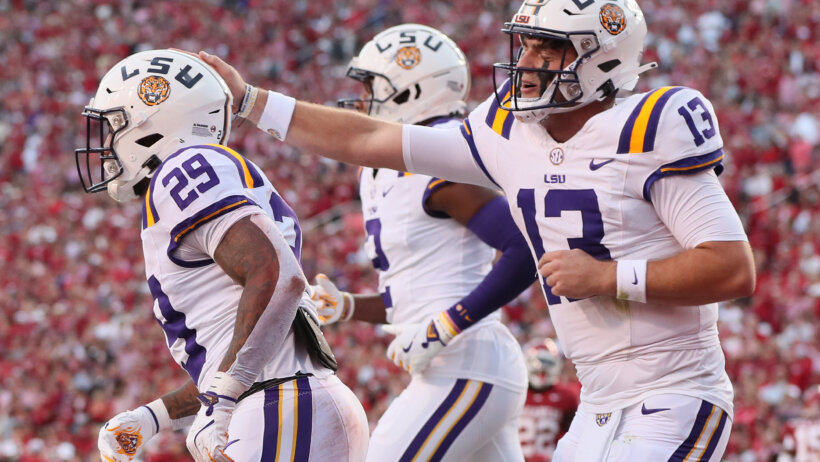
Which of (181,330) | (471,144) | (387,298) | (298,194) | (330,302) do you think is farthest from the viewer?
(298,194)

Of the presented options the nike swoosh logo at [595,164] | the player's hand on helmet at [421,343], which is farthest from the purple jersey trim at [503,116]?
the player's hand on helmet at [421,343]

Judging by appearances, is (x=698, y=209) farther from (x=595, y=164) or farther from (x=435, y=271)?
(x=435, y=271)

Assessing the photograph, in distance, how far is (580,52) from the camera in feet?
10.9

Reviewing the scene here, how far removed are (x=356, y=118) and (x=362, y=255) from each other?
10.6 metres

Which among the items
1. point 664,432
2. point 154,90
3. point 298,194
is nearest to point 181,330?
point 154,90

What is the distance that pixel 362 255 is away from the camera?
14.3 metres

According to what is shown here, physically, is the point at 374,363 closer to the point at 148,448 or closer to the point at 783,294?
the point at 148,448

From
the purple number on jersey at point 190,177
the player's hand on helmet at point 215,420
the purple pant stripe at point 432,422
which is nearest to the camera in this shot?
the player's hand on helmet at point 215,420

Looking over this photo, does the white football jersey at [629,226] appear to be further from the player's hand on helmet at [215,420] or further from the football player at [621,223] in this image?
the player's hand on helmet at [215,420]

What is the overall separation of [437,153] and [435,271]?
99 cm

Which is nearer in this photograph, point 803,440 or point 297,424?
point 297,424

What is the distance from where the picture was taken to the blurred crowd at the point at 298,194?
1145 centimetres

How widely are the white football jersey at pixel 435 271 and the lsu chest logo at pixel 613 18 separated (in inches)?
49.1

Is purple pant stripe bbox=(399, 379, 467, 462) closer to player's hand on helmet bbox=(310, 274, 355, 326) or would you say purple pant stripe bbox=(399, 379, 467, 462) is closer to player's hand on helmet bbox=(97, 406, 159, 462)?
player's hand on helmet bbox=(310, 274, 355, 326)
